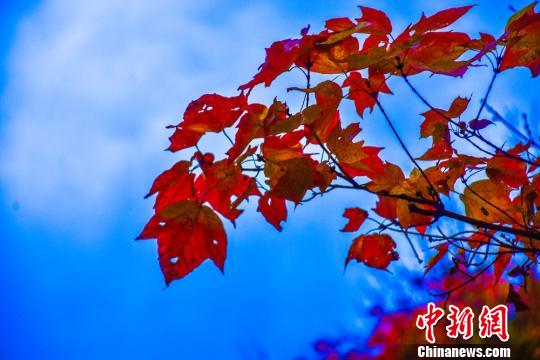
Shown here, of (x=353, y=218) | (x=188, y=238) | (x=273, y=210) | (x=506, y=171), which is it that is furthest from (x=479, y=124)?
(x=188, y=238)

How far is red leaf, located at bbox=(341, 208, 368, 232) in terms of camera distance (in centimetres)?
74

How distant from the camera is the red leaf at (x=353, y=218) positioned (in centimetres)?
74

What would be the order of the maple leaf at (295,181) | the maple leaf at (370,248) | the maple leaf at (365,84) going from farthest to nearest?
1. the maple leaf at (370,248)
2. the maple leaf at (365,84)
3. the maple leaf at (295,181)

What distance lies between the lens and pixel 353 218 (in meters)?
0.75

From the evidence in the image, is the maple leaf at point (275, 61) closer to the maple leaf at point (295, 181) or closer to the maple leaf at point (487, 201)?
the maple leaf at point (295, 181)

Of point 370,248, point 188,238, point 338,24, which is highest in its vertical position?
point 338,24

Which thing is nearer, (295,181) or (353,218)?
(295,181)

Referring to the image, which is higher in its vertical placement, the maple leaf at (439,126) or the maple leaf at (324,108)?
the maple leaf at (439,126)

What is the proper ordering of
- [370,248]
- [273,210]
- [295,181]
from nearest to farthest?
[295,181]
[273,210]
[370,248]

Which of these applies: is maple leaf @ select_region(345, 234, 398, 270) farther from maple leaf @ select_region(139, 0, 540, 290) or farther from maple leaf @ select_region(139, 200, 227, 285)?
maple leaf @ select_region(139, 200, 227, 285)

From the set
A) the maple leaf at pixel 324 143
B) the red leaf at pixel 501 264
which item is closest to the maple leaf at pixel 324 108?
the maple leaf at pixel 324 143

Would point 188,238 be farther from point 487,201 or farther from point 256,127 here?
point 487,201

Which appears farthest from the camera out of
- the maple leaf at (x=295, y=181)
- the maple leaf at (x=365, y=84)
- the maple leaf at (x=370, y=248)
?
the maple leaf at (x=370, y=248)

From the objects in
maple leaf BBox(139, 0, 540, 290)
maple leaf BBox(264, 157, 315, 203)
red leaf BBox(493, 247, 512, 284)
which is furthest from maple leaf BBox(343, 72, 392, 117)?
red leaf BBox(493, 247, 512, 284)
